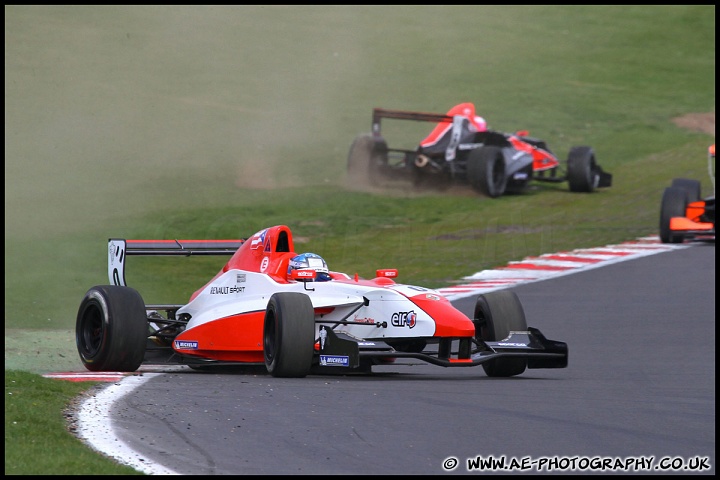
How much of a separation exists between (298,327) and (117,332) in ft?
5.74

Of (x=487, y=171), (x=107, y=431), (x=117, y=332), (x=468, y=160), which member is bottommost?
(x=107, y=431)

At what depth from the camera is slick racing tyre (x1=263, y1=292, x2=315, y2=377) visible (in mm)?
10414

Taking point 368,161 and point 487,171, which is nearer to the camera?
point 487,171

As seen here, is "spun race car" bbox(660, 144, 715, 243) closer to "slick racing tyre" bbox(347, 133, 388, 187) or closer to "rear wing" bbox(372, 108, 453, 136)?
"rear wing" bbox(372, 108, 453, 136)

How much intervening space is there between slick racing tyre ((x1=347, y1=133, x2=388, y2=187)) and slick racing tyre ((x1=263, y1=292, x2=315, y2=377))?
17448mm

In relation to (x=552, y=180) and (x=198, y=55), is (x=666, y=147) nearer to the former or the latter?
(x=552, y=180)

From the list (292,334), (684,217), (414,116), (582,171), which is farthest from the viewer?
(582,171)

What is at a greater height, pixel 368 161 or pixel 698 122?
pixel 698 122

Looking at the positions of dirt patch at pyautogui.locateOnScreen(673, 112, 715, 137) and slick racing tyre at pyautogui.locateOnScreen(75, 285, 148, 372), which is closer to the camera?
slick racing tyre at pyautogui.locateOnScreen(75, 285, 148, 372)

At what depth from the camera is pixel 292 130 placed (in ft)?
126

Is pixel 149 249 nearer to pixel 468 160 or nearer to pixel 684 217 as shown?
pixel 684 217

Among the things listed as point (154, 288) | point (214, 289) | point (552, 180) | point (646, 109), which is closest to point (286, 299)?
point (214, 289)

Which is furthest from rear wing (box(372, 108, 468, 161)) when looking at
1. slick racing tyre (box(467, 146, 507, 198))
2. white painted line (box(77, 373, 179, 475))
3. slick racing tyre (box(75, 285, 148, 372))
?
white painted line (box(77, 373, 179, 475))

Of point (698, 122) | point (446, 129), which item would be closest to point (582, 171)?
point (446, 129)
